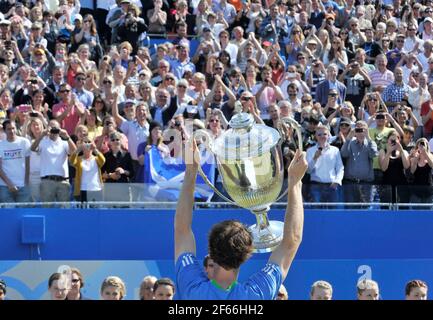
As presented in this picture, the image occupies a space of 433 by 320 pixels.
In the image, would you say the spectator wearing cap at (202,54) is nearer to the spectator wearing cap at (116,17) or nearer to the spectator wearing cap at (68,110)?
the spectator wearing cap at (116,17)

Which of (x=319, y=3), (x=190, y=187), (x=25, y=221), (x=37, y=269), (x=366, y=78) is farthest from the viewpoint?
(x=319, y=3)

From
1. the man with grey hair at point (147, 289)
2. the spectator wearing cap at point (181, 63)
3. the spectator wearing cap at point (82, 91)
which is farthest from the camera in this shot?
the spectator wearing cap at point (181, 63)

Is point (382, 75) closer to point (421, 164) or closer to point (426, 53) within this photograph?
point (426, 53)

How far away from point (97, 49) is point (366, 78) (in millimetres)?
3507

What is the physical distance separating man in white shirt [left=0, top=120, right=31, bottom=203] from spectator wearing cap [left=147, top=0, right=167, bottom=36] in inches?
202

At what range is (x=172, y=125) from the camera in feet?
44.0

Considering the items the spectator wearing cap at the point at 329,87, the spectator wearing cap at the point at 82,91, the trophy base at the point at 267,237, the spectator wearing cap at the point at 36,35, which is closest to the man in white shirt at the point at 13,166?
→ the spectator wearing cap at the point at 82,91

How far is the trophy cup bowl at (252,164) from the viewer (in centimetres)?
624

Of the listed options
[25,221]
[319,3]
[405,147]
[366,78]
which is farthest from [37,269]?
[319,3]

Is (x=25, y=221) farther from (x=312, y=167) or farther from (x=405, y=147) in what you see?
(x=405, y=147)

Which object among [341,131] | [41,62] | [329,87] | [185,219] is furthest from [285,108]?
[185,219]

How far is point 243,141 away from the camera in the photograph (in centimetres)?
627

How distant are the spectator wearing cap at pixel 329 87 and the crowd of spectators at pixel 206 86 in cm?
2

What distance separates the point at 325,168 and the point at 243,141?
7.17 meters
